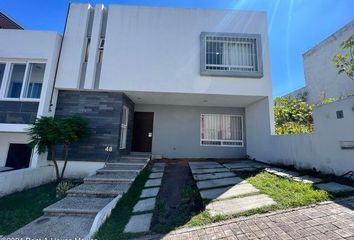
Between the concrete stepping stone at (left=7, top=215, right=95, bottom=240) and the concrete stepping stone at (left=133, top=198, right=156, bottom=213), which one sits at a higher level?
the concrete stepping stone at (left=133, top=198, right=156, bottom=213)

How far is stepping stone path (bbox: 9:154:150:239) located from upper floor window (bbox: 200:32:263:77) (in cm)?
582

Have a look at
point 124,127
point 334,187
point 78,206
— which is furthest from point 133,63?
point 334,187

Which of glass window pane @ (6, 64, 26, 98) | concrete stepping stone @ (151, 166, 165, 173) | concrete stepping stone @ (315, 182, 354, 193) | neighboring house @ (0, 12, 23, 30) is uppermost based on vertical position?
neighboring house @ (0, 12, 23, 30)

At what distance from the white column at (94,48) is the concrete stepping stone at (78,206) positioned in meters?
4.92

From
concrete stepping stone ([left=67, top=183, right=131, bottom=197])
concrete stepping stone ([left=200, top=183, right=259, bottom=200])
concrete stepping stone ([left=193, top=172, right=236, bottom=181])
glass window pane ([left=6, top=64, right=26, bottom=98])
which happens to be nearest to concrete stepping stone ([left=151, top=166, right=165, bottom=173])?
concrete stepping stone ([left=193, top=172, right=236, bottom=181])

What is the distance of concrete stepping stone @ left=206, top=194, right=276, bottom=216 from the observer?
12.0 ft

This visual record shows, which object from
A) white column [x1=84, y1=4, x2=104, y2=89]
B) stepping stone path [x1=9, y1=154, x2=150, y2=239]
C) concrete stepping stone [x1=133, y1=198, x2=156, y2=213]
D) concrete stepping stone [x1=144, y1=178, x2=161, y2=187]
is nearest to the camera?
stepping stone path [x1=9, y1=154, x2=150, y2=239]

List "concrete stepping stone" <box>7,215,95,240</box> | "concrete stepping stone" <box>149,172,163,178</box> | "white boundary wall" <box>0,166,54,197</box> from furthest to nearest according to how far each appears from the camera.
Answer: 1. "concrete stepping stone" <box>149,172,163,178</box>
2. "white boundary wall" <box>0,166,54,197</box>
3. "concrete stepping stone" <box>7,215,95,240</box>

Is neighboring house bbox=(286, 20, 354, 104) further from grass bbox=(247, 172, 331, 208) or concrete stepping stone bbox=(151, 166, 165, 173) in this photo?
concrete stepping stone bbox=(151, 166, 165, 173)

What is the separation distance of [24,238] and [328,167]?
7.49 meters

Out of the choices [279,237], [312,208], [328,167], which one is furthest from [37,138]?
[328,167]

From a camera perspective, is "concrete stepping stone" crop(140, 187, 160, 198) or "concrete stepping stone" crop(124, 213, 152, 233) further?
"concrete stepping stone" crop(140, 187, 160, 198)

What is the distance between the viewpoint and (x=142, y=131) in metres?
10.5

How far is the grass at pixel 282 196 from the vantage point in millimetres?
3464
